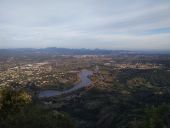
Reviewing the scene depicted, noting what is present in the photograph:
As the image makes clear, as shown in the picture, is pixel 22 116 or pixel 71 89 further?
pixel 71 89

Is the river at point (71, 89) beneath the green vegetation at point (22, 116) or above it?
beneath

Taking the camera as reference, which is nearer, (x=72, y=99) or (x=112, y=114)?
(x=112, y=114)

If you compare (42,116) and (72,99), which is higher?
(42,116)

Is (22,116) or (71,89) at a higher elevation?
(22,116)

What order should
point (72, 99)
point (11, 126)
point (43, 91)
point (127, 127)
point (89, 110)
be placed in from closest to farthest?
point (11, 126) < point (127, 127) < point (89, 110) < point (72, 99) < point (43, 91)

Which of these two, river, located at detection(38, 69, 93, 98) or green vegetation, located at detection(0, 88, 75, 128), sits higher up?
green vegetation, located at detection(0, 88, 75, 128)

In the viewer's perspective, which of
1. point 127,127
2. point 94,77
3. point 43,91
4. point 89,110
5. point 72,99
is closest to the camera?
point 127,127

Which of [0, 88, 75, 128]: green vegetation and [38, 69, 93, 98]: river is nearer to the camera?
[0, 88, 75, 128]: green vegetation

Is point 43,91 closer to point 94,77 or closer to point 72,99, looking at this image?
point 72,99

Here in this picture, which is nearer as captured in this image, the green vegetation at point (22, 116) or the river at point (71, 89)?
the green vegetation at point (22, 116)

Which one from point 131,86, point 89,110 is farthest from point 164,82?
point 89,110
